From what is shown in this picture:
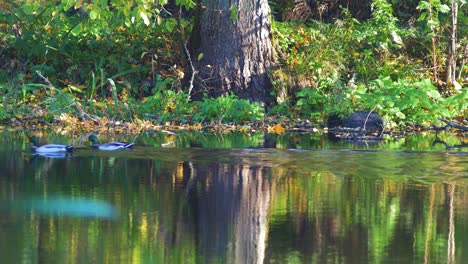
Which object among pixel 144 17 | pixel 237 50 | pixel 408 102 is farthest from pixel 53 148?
pixel 408 102

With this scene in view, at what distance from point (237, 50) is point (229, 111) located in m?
1.45

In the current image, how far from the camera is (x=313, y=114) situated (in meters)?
20.6

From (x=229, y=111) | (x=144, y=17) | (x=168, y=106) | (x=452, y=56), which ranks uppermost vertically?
(x=144, y=17)

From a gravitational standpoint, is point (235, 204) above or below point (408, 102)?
below

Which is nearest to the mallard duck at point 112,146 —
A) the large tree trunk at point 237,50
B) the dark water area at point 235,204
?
the dark water area at point 235,204

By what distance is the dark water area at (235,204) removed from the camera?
791 cm

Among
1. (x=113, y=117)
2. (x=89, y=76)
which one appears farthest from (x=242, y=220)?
(x=89, y=76)

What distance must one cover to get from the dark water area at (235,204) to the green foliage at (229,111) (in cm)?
411

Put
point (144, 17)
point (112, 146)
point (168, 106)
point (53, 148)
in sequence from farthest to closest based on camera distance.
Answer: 1. point (168, 106)
2. point (144, 17)
3. point (112, 146)
4. point (53, 148)

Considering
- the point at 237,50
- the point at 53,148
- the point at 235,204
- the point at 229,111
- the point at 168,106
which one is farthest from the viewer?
the point at 237,50

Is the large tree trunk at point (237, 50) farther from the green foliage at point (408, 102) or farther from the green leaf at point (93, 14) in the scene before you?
the green leaf at point (93, 14)

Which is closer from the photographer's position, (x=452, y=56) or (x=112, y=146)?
(x=112, y=146)

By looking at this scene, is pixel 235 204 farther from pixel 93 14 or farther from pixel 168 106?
pixel 168 106

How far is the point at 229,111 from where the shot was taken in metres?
20.2
